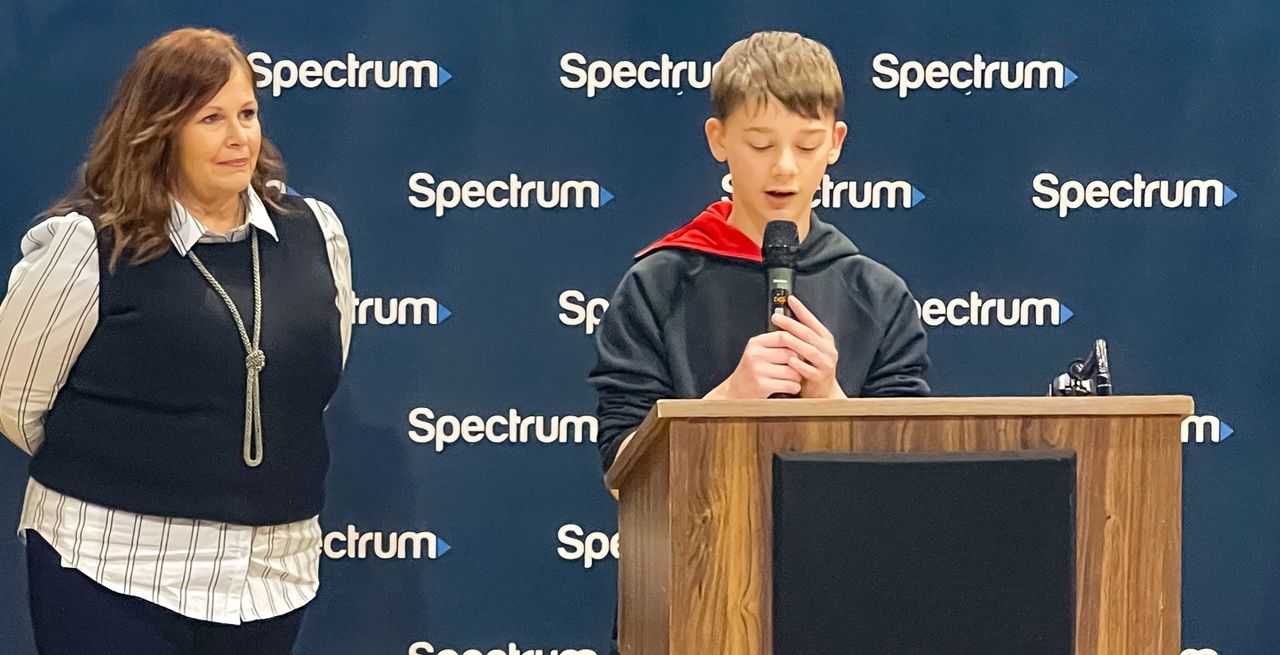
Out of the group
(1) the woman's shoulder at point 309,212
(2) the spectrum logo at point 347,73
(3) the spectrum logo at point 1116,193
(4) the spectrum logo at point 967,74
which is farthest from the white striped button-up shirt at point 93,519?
(3) the spectrum logo at point 1116,193

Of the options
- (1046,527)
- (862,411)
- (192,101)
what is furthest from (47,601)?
(1046,527)

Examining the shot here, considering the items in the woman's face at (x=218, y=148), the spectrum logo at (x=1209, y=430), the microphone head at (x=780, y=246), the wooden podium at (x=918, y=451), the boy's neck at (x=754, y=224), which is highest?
the woman's face at (x=218, y=148)

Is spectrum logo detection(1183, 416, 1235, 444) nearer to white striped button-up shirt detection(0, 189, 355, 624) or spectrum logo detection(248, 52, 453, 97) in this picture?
spectrum logo detection(248, 52, 453, 97)

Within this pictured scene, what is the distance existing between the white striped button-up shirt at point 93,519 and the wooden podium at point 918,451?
43.3 inches

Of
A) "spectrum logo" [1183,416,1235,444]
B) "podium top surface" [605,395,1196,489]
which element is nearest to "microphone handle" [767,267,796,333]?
"podium top surface" [605,395,1196,489]

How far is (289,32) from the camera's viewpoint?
3.36m

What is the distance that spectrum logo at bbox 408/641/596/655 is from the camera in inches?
134

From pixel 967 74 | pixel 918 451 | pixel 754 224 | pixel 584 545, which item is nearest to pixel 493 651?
pixel 584 545

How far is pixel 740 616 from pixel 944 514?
0.27 meters

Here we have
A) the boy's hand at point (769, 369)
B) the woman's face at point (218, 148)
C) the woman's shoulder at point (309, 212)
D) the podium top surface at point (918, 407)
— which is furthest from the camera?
the woman's shoulder at point (309, 212)

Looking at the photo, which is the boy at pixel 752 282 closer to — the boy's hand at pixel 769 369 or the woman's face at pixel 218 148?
the boy's hand at pixel 769 369

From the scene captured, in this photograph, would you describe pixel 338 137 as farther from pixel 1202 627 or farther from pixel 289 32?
pixel 1202 627

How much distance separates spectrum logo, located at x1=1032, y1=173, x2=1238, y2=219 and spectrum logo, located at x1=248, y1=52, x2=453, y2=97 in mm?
1405

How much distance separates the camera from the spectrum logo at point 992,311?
3.39 meters
